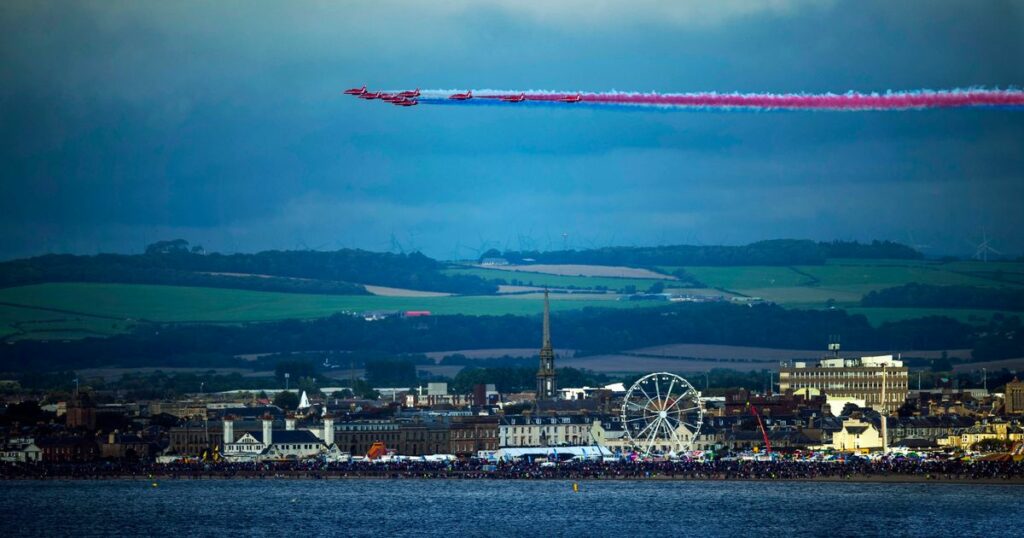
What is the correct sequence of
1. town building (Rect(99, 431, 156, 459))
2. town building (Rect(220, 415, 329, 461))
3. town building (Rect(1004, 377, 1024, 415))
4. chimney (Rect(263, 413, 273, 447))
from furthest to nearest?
1. town building (Rect(1004, 377, 1024, 415))
2. town building (Rect(99, 431, 156, 459))
3. chimney (Rect(263, 413, 273, 447))
4. town building (Rect(220, 415, 329, 461))

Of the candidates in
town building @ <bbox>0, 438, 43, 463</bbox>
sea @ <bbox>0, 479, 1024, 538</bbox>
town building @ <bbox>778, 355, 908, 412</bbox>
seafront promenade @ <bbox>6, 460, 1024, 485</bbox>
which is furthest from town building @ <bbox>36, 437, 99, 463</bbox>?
town building @ <bbox>778, 355, 908, 412</bbox>

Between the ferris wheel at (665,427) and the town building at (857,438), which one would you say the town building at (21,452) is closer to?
the ferris wheel at (665,427)

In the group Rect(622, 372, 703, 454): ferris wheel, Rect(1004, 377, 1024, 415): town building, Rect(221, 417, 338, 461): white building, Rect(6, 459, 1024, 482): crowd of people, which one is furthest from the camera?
Rect(1004, 377, 1024, 415): town building

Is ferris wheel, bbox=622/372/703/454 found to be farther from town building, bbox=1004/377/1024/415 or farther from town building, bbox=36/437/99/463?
town building, bbox=36/437/99/463

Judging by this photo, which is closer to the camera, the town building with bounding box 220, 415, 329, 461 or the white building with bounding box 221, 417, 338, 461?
the town building with bounding box 220, 415, 329, 461

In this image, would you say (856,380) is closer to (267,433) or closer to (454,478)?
(267,433)

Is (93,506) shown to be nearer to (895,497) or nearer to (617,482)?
(617,482)

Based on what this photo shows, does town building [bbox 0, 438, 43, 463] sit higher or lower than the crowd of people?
higher

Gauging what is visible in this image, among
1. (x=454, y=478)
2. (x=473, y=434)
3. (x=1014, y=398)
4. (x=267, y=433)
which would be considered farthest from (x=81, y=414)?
(x=1014, y=398)
